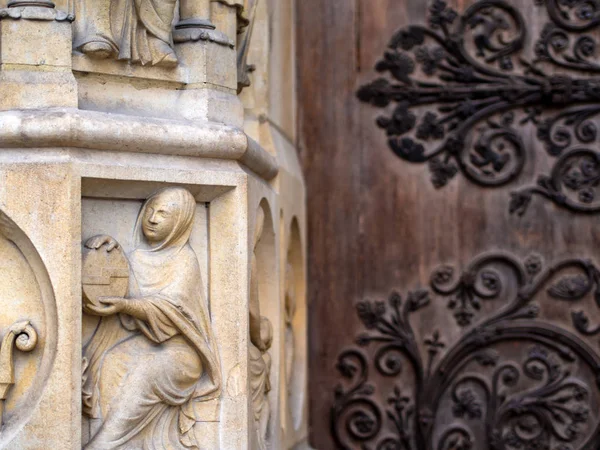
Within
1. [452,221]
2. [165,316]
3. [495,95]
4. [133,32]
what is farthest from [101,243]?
[495,95]

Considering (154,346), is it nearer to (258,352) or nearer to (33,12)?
(258,352)

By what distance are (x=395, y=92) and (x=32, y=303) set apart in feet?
4.99

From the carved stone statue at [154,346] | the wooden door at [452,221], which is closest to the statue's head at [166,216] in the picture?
the carved stone statue at [154,346]

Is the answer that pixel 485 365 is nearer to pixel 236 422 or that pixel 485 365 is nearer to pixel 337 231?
pixel 337 231

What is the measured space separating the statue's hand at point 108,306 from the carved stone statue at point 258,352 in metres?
0.37

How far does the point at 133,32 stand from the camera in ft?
8.53

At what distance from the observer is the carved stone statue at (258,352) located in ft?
9.23

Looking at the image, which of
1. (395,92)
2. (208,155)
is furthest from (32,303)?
(395,92)

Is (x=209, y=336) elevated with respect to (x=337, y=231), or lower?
lower

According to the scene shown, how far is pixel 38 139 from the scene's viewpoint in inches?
97.1

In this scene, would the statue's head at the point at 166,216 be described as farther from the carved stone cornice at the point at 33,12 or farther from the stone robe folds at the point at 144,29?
the carved stone cornice at the point at 33,12

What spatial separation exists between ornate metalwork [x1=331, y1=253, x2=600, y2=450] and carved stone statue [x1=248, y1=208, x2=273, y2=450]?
2.18 feet

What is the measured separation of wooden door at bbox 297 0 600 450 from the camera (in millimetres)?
3527

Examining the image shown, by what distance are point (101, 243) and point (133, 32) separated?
47 centimetres
